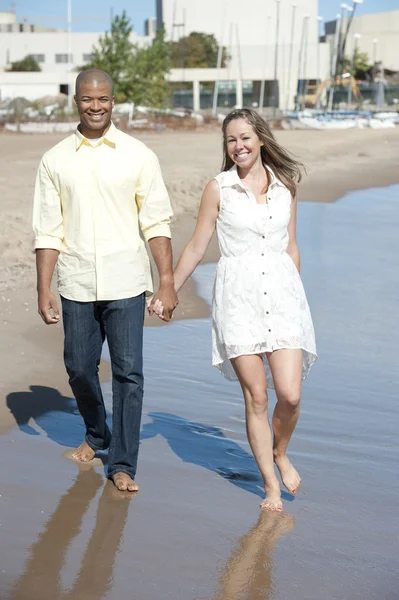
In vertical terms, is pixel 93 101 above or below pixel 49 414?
above

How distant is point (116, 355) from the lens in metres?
4.77

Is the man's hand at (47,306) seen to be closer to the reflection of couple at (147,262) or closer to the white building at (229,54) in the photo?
the reflection of couple at (147,262)

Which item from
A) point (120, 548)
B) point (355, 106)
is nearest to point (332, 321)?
point (120, 548)

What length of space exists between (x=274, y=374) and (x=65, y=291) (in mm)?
985

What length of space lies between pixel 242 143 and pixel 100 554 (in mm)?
1863

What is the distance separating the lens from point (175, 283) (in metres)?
4.83

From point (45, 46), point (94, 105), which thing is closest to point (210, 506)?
point (94, 105)

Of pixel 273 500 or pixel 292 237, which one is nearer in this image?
pixel 273 500

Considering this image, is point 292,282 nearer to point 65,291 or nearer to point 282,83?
point 65,291

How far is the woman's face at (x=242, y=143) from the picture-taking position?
4.76 metres

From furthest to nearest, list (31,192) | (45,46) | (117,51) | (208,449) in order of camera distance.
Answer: (45,46) < (117,51) < (31,192) < (208,449)

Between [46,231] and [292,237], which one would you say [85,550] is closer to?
[46,231]

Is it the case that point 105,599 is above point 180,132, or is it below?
above

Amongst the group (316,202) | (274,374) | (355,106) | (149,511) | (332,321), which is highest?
(274,374)
